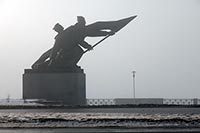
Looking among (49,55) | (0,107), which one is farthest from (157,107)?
(49,55)

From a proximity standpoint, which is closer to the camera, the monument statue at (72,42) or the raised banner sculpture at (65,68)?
the raised banner sculpture at (65,68)

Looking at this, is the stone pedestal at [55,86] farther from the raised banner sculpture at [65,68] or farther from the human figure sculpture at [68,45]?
the human figure sculpture at [68,45]

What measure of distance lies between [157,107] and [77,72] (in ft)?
31.6

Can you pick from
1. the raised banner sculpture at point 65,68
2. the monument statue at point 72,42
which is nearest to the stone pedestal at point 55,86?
the raised banner sculpture at point 65,68

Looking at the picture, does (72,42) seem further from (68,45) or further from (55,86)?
(55,86)

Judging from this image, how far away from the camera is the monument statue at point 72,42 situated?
3091 centimetres

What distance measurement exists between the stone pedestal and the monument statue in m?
0.54

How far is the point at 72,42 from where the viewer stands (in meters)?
30.9

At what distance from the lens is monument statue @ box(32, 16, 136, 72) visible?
30.9 metres

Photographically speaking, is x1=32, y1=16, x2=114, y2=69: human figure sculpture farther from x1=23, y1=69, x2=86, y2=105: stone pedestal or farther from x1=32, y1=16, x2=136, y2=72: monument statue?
→ x1=23, y1=69, x2=86, y2=105: stone pedestal

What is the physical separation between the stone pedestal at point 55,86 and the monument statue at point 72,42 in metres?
0.54

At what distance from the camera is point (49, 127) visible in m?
13.5

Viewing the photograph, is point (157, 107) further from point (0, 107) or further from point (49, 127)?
point (49, 127)

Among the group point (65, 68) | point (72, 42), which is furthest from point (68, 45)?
point (65, 68)
